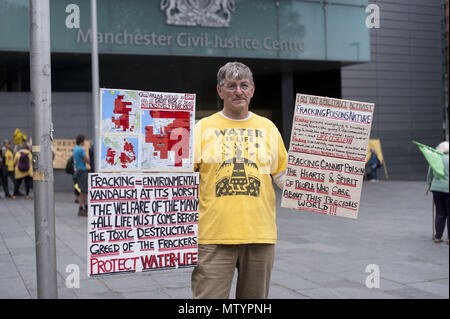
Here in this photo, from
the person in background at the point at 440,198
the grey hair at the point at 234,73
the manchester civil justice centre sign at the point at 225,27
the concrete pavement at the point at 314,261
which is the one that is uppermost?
the manchester civil justice centre sign at the point at 225,27

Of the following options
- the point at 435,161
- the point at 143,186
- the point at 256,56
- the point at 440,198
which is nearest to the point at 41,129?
the point at 143,186

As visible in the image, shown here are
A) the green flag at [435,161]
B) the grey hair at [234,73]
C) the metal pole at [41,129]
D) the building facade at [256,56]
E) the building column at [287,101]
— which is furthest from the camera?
the building column at [287,101]

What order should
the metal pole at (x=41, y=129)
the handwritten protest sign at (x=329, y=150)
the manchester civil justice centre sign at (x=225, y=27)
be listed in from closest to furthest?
the handwritten protest sign at (x=329, y=150)
the metal pole at (x=41, y=129)
the manchester civil justice centre sign at (x=225, y=27)

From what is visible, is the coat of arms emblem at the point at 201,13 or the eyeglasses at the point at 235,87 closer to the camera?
the eyeglasses at the point at 235,87

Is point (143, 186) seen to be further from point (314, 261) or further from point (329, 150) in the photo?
point (314, 261)

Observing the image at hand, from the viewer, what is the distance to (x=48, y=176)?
352 cm

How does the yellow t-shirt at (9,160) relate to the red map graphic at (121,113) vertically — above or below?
below

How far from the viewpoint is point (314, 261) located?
7238 millimetres

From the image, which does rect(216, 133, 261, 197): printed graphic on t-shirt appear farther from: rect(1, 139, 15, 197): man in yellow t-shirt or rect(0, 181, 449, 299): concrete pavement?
rect(1, 139, 15, 197): man in yellow t-shirt

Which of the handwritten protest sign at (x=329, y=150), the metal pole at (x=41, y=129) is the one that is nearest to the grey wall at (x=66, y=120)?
the metal pole at (x=41, y=129)

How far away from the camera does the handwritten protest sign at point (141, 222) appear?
288cm

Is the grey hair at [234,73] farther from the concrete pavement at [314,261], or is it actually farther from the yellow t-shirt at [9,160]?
the yellow t-shirt at [9,160]

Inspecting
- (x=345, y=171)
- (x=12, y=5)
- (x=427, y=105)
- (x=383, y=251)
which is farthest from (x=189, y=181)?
(x=427, y=105)

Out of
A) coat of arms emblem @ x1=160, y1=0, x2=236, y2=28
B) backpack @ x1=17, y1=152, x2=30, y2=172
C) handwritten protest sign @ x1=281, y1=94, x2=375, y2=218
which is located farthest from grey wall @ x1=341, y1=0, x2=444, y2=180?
handwritten protest sign @ x1=281, y1=94, x2=375, y2=218
